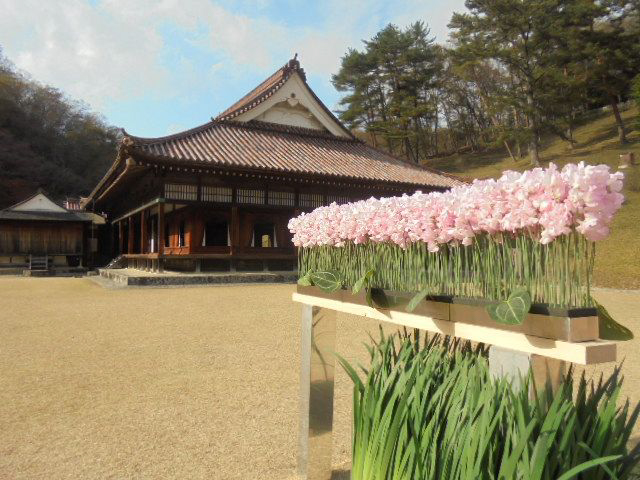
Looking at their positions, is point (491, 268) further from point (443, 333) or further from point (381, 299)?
point (381, 299)

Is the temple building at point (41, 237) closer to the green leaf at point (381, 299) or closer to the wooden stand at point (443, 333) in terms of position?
the wooden stand at point (443, 333)

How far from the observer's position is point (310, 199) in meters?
15.7

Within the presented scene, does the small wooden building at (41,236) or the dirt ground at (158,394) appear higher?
the small wooden building at (41,236)

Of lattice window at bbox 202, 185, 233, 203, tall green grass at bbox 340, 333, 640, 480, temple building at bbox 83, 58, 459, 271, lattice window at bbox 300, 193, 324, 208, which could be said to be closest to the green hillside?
temple building at bbox 83, 58, 459, 271

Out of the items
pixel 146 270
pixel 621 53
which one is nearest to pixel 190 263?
pixel 146 270

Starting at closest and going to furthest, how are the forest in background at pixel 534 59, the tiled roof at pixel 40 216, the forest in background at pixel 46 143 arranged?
1. the tiled roof at pixel 40 216
2. the forest in background at pixel 534 59
3. the forest in background at pixel 46 143

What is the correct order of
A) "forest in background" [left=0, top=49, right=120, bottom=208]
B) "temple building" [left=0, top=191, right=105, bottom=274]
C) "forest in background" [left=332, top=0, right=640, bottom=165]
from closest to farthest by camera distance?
"temple building" [left=0, top=191, right=105, bottom=274]
"forest in background" [left=332, top=0, right=640, bottom=165]
"forest in background" [left=0, top=49, right=120, bottom=208]

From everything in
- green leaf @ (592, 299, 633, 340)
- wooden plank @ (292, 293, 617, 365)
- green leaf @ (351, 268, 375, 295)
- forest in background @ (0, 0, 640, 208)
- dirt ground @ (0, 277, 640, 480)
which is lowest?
dirt ground @ (0, 277, 640, 480)

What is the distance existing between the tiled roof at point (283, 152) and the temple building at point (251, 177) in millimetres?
42

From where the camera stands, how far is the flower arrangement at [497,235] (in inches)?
50.8

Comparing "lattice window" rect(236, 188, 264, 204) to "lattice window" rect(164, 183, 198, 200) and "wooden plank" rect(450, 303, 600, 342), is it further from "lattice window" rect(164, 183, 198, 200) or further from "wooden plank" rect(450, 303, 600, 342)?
"wooden plank" rect(450, 303, 600, 342)

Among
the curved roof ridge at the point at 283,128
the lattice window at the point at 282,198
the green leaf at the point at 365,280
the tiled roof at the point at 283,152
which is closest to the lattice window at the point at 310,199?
the lattice window at the point at 282,198

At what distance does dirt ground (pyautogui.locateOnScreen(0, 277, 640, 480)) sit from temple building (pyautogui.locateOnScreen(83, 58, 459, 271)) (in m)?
6.29

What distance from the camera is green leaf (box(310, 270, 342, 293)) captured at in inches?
89.7
